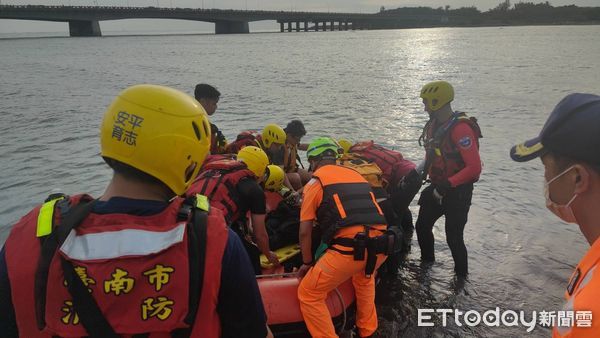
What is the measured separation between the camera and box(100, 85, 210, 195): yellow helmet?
144cm

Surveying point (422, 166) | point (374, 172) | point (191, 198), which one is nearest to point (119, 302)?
point (191, 198)

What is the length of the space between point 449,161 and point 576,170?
3.32m

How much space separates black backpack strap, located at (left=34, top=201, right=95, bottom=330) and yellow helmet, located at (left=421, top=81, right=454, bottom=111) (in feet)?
14.0

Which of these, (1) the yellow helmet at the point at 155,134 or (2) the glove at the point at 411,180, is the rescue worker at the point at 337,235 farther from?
(1) the yellow helmet at the point at 155,134

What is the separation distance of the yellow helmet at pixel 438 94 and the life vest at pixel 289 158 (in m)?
2.66

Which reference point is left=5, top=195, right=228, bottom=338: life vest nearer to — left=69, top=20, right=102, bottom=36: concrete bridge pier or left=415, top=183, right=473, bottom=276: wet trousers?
left=415, top=183, right=473, bottom=276: wet trousers

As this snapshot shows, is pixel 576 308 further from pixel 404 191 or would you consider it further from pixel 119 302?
pixel 404 191

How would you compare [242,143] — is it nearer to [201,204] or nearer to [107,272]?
[201,204]

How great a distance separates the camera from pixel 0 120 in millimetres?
16094

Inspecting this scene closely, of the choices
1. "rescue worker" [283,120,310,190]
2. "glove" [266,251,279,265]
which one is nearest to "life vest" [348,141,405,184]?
"rescue worker" [283,120,310,190]

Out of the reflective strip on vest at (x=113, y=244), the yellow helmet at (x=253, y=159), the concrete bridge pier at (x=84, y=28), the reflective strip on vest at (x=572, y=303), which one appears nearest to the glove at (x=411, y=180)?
the yellow helmet at (x=253, y=159)

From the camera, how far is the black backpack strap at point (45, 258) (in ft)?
4.23

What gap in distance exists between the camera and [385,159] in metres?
5.91

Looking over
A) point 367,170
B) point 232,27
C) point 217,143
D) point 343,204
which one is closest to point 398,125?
point 217,143
